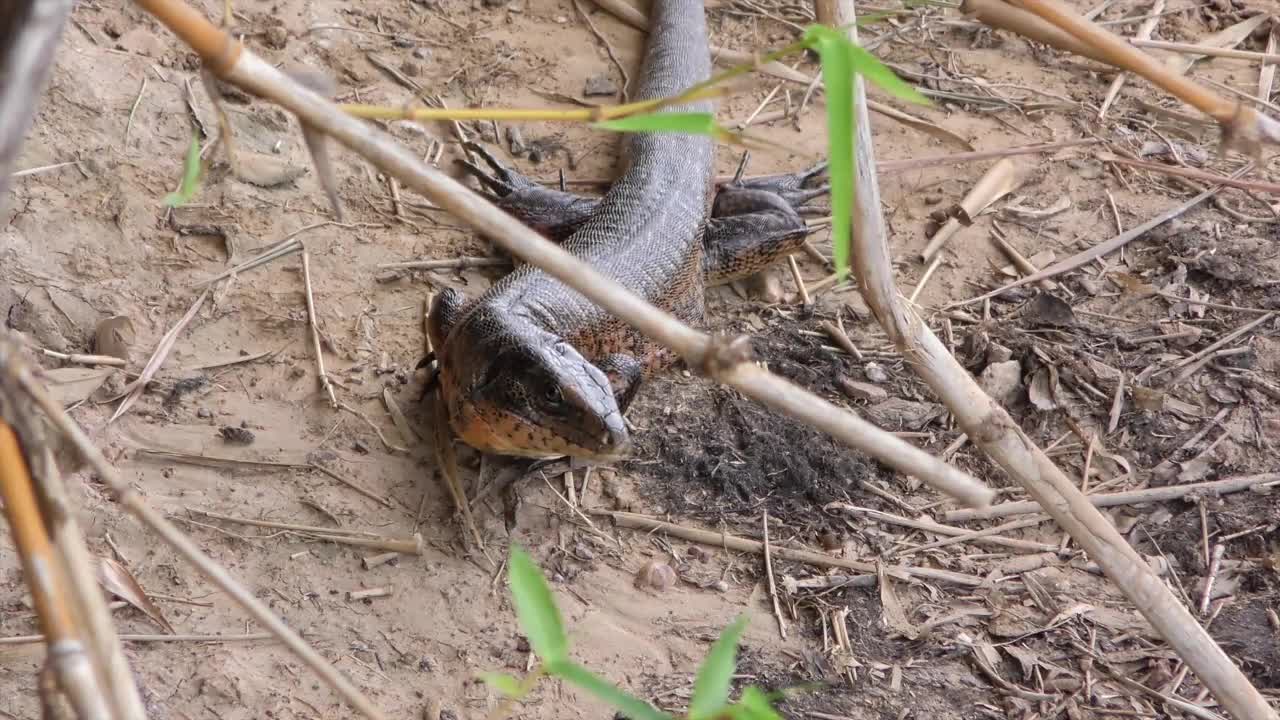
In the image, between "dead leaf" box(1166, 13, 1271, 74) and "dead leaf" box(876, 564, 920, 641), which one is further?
"dead leaf" box(1166, 13, 1271, 74)

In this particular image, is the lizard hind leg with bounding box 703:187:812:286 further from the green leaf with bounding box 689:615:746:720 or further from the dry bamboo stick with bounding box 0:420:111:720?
the dry bamboo stick with bounding box 0:420:111:720

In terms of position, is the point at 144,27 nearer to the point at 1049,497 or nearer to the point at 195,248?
the point at 195,248

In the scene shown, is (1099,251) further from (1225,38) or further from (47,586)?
(47,586)

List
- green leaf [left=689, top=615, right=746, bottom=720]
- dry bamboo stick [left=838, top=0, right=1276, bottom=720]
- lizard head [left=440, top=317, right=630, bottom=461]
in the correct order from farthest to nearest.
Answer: lizard head [left=440, top=317, right=630, bottom=461]
dry bamboo stick [left=838, top=0, right=1276, bottom=720]
green leaf [left=689, top=615, right=746, bottom=720]

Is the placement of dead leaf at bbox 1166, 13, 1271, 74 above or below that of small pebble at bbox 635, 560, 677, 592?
above

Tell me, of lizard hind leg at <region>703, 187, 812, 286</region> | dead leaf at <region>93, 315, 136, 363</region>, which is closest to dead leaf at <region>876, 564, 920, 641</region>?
lizard hind leg at <region>703, 187, 812, 286</region>

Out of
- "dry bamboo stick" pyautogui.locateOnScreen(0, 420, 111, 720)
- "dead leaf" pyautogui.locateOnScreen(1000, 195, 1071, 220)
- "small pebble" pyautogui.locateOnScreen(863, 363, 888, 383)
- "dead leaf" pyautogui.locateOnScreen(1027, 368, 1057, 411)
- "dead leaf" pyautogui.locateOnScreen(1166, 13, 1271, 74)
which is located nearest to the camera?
"dry bamboo stick" pyautogui.locateOnScreen(0, 420, 111, 720)
